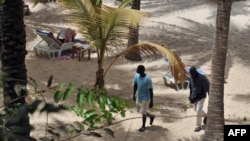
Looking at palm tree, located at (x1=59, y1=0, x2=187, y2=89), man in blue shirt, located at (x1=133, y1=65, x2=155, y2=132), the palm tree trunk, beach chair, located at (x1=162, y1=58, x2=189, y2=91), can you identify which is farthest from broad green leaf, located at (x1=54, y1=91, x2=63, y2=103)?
beach chair, located at (x1=162, y1=58, x2=189, y2=91)

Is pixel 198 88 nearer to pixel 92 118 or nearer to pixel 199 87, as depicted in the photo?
pixel 199 87

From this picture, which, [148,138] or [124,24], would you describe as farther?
[124,24]

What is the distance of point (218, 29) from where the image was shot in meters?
7.57

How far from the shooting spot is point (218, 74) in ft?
25.3

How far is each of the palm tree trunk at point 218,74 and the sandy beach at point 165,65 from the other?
0.58 metres

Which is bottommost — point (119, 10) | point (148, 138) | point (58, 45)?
point (148, 138)

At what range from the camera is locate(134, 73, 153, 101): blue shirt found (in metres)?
8.38

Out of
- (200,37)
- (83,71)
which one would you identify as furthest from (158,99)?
(200,37)

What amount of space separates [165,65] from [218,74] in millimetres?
5742

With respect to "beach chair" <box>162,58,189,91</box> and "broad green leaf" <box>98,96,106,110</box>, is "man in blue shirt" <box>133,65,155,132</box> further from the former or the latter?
"broad green leaf" <box>98,96,106,110</box>

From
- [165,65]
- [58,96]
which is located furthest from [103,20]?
[58,96]

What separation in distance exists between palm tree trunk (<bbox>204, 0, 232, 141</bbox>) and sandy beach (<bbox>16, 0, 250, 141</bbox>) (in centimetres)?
58

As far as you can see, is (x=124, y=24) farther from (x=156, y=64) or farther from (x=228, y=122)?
(x=156, y=64)

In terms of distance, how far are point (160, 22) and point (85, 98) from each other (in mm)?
15047
